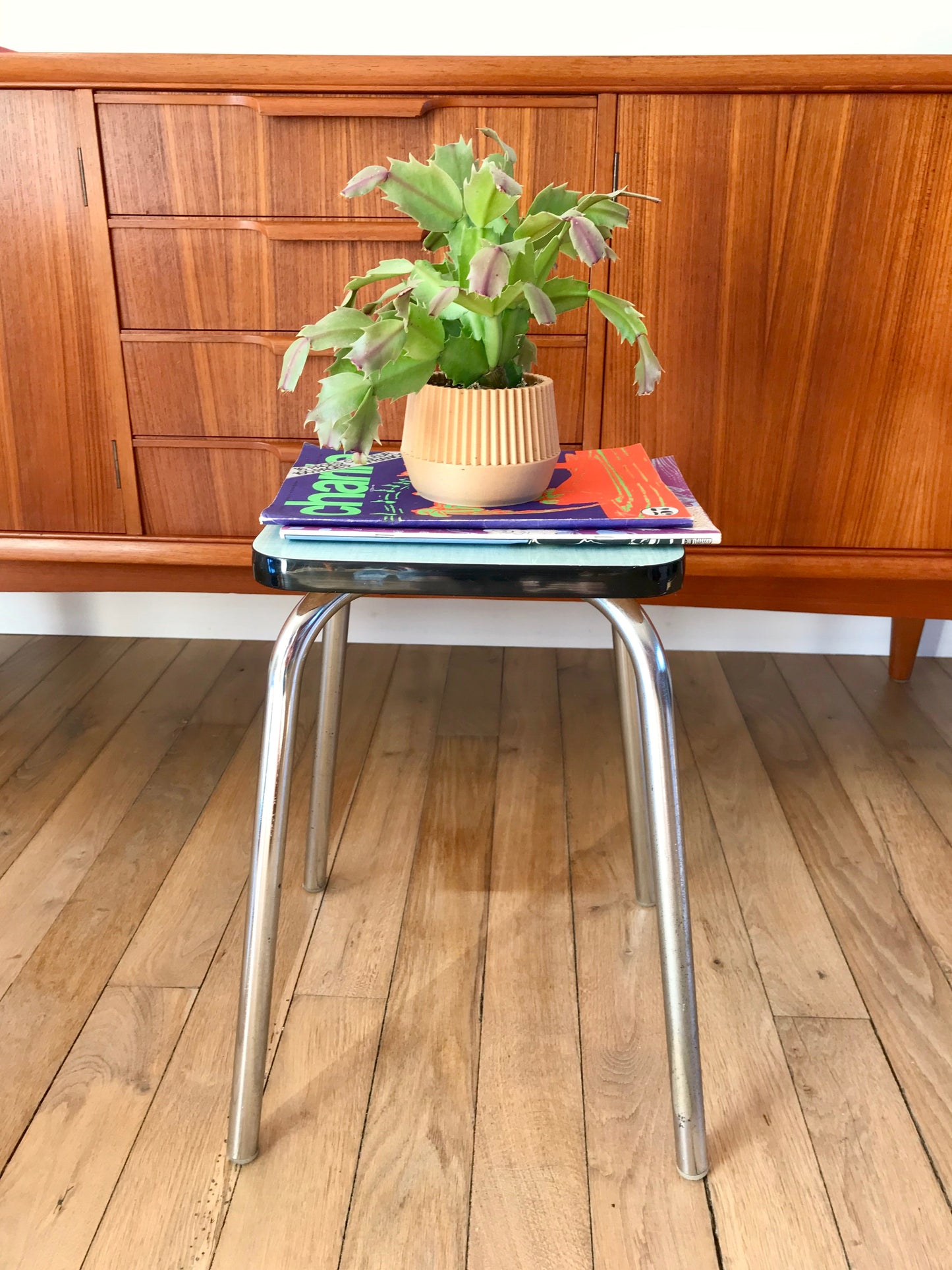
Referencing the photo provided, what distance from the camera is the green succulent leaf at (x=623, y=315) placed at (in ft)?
2.55

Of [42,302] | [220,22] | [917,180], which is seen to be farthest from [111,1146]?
[220,22]

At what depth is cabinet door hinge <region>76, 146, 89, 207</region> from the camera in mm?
1133

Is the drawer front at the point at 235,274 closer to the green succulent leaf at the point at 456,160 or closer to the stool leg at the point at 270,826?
the green succulent leaf at the point at 456,160

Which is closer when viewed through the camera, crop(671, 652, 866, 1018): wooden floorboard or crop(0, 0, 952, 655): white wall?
crop(671, 652, 866, 1018): wooden floorboard

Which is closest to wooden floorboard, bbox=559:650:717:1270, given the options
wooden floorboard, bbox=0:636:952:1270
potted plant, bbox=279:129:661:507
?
wooden floorboard, bbox=0:636:952:1270

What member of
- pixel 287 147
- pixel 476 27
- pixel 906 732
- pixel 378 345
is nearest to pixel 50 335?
pixel 287 147

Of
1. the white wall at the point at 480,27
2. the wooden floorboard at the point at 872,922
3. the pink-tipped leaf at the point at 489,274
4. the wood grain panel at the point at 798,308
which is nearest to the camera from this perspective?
the pink-tipped leaf at the point at 489,274

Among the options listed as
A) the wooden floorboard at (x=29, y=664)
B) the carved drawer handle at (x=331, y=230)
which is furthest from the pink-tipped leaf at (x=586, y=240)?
the wooden floorboard at (x=29, y=664)

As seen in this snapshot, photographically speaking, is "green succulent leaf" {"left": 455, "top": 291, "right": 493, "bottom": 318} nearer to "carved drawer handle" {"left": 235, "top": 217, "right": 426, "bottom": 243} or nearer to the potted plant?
the potted plant

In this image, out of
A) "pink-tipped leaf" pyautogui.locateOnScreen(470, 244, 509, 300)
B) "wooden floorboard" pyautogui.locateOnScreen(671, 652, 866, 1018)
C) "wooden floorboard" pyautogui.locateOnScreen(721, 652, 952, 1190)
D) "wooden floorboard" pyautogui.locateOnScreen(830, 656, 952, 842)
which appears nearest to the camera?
"pink-tipped leaf" pyautogui.locateOnScreen(470, 244, 509, 300)

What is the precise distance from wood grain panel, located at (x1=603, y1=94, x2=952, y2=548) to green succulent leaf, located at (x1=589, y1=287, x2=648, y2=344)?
40 cm

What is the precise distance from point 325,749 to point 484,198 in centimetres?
57

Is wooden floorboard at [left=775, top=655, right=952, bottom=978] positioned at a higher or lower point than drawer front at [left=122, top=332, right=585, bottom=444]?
lower

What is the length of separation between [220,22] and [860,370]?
1.08m
